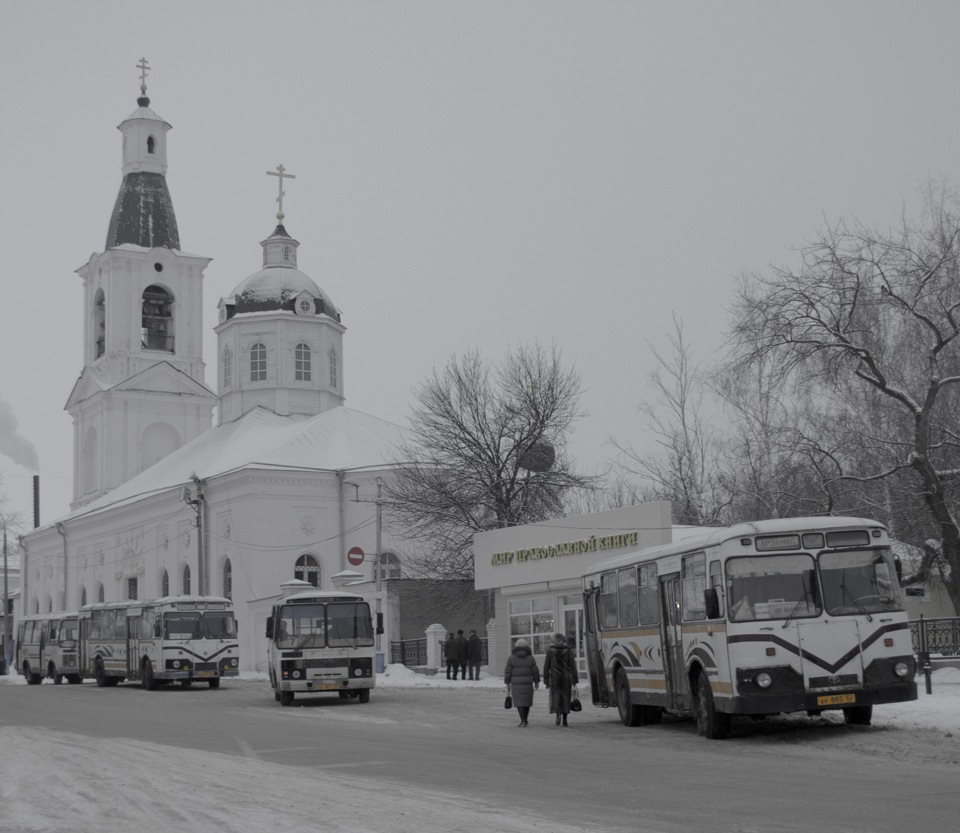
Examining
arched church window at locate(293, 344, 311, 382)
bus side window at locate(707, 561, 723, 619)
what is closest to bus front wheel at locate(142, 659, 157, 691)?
bus side window at locate(707, 561, 723, 619)

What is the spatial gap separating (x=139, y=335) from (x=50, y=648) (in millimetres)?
31266

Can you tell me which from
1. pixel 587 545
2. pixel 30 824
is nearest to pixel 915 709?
pixel 30 824

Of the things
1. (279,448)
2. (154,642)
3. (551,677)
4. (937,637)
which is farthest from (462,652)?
(279,448)

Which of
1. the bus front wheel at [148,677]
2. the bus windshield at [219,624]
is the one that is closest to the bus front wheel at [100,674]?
the bus front wheel at [148,677]

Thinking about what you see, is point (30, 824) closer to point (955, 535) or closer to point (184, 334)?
point (955, 535)

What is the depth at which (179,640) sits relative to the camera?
41.6 metres

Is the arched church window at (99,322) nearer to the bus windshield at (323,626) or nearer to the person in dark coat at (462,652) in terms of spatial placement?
the person in dark coat at (462,652)

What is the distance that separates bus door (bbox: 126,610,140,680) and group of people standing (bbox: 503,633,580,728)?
23190mm

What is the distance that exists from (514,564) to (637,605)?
799 inches

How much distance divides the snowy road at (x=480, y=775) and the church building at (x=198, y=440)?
30.7m

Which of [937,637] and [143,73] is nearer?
[937,637]

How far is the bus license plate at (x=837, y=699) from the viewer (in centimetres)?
1762

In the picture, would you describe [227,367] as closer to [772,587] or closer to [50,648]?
[50,648]

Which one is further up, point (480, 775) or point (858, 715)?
point (858, 715)
